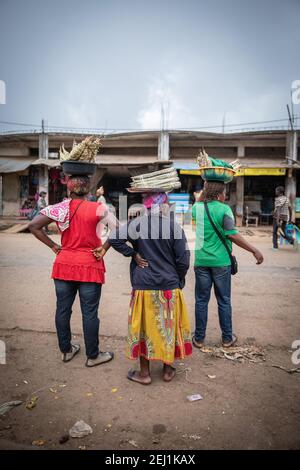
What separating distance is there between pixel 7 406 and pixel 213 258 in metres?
2.32

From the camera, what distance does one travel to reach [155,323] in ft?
9.50

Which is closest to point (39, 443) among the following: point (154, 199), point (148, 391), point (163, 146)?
point (148, 391)

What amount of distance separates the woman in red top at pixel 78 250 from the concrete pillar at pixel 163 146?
46.7 ft

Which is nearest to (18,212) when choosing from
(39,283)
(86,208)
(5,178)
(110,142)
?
(5,178)

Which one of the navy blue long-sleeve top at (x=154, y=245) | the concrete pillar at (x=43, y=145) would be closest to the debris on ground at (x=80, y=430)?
the navy blue long-sleeve top at (x=154, y=245)

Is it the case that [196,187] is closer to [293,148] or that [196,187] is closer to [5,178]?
[293,148]

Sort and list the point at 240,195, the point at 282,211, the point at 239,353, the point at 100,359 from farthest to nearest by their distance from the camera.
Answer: the point at 240,195
the point at 282,211
the point at 239,353
the point at 100,359

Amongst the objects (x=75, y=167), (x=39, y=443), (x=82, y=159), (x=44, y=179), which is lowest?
(x=39, y=443)

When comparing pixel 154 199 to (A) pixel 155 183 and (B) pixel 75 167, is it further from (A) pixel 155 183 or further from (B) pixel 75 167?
(B) pixel 75 167

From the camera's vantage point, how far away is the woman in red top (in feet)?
10.1

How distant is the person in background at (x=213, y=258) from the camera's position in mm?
3541

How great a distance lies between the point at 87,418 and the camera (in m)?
2.55

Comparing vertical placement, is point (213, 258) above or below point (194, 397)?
above
